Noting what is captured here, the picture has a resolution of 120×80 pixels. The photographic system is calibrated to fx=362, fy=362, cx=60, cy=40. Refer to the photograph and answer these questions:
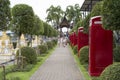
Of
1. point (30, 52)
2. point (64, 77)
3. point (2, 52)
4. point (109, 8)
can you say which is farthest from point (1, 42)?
point (109, 8)

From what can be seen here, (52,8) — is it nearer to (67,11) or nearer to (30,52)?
(67,11)

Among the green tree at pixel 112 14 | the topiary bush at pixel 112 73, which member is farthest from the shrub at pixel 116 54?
the topiary bush at pixel 112 73

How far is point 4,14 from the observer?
12.8m

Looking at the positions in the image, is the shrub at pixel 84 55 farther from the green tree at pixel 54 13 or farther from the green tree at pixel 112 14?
the green tree at pixel 54 13

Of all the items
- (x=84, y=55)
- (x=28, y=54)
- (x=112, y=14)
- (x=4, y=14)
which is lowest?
(x=84, y=55)

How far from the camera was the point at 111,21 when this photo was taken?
1015cm

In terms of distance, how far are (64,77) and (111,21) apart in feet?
19.1

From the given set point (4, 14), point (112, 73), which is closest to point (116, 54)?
point (4, 14)

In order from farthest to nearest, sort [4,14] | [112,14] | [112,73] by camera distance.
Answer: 1. [4,14]
2. [112,14]
3. [112,73]

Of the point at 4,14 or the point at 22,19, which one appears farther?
the point at 22,19

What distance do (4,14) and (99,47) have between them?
14.7ft

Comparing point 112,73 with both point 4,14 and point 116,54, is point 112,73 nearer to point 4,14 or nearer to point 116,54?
point 4,14

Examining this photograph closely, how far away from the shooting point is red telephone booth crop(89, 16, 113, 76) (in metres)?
15.0

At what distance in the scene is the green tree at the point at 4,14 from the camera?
41.9 feet
